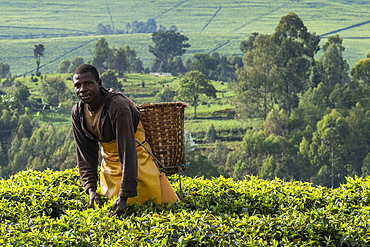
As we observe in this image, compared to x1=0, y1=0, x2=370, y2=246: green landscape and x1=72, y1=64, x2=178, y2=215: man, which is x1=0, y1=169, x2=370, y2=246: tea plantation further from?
x1=72, y1=64, x2=178, y2=215: man

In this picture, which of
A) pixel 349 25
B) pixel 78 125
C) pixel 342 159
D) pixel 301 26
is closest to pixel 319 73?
pixel 301 26

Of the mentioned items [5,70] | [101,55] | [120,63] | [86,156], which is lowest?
[5,70]

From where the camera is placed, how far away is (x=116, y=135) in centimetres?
446

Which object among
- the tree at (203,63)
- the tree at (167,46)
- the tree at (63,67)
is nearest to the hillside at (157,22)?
the tree at (63,67)

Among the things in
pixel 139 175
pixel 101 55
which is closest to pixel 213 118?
pixel 101 55

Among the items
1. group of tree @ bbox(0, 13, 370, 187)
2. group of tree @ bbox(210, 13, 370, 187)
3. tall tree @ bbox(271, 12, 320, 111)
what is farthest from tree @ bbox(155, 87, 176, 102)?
tall tree @ bbox(271, 12, 320, 111)

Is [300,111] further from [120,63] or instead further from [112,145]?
[112,145]

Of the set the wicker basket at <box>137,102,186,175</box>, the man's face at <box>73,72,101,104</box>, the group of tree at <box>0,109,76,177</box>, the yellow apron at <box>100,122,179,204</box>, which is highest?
the man's face at <box>73,72,101,104</box>

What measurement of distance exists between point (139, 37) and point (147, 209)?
109 metres

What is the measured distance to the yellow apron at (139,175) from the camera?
473 cm

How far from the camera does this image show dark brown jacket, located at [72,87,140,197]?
174 inches

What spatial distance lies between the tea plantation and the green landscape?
0.04 ft

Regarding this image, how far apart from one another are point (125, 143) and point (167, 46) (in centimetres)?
8927

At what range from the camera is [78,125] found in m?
4.82
